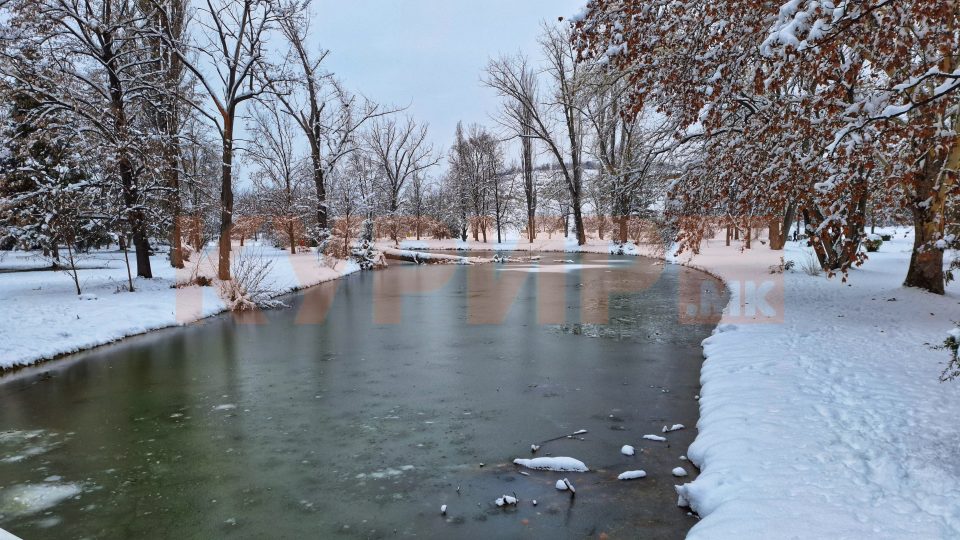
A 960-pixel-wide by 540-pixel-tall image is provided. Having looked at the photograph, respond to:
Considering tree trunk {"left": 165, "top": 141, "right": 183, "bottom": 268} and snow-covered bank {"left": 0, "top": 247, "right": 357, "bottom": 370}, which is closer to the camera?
snow-covered bank {"left": 0, "top": 247, "right": 357, "bottom": 370}

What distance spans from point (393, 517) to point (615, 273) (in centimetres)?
1991

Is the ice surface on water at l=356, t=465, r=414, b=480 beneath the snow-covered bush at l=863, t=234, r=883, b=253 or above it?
beneath

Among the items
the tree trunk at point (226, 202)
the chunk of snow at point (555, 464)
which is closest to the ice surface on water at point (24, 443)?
the chunk of snow at point (555, 464)

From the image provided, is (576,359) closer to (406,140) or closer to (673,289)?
(673,289)

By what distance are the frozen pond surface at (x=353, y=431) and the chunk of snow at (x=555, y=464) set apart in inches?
3.6

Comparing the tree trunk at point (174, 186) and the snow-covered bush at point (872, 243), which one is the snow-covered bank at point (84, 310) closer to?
the tree trunk at point (174, 186)

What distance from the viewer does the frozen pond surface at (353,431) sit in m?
4.09

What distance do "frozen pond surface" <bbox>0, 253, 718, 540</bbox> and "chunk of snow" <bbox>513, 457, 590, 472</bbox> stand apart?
91 mm

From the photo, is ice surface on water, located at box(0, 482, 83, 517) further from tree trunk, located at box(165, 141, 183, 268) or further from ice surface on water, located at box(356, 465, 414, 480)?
tree trunk, located at box(165, 141, 183, 268)

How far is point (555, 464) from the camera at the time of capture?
4.88m

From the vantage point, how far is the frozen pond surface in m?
4.09

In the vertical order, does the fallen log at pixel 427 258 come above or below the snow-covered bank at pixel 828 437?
above

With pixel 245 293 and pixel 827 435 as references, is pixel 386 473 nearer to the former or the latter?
pixel 827 435

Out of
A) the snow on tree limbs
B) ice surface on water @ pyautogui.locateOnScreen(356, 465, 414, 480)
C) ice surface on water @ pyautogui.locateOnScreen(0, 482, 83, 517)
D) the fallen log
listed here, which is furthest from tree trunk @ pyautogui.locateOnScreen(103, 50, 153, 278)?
the fallen log
